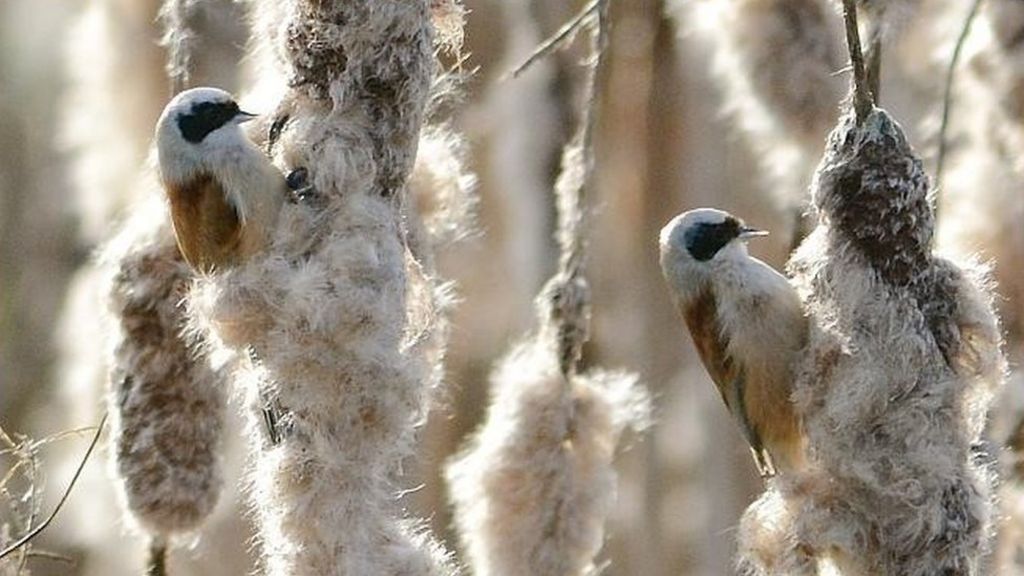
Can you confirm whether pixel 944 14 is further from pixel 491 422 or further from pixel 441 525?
pixel 441 525

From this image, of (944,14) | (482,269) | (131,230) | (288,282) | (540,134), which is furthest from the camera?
(482,269)

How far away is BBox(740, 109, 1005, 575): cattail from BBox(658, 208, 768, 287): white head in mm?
79

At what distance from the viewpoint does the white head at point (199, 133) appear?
106cm

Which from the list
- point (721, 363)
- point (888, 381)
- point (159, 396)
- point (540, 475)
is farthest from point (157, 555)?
point (888, 381)

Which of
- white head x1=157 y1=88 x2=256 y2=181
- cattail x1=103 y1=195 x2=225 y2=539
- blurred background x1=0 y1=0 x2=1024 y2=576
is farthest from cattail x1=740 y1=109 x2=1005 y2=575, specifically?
blurred background x1=0 y1=0 x2=1024 y2=576

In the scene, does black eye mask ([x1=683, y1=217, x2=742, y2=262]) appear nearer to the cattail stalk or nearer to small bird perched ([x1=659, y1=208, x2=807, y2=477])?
small bird perched ([x1=659, y1=208, x2=807, y2=477])

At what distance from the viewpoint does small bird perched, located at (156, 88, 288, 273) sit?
3.43 feet

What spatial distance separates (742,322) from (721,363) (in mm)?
59

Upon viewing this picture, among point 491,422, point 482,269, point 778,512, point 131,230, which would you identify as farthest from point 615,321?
point 778,512

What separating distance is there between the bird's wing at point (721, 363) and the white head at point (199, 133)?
28 centimetres

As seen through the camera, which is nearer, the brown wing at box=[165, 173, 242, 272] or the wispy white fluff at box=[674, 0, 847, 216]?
the brown wing at box=[165, 173, 242, 272]

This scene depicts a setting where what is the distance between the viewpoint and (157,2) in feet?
6.06

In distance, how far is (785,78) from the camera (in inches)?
59.7

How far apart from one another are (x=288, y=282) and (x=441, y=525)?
149cm
